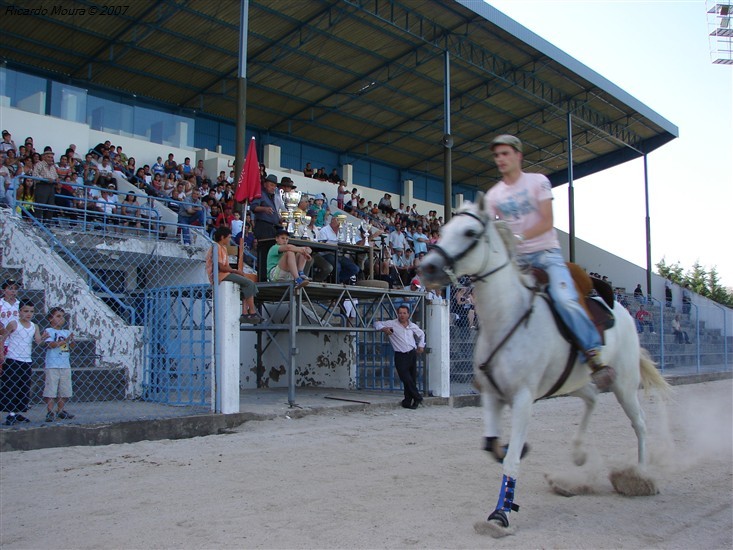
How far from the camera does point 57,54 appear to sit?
2350 centimetres

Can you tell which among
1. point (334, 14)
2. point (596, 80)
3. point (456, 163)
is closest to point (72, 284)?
point (334, 14)

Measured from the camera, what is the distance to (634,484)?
615 centimetres

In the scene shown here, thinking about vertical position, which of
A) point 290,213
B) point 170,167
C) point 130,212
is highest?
point 170,167

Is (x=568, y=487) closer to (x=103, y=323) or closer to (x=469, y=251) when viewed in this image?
(x=469, y=251)

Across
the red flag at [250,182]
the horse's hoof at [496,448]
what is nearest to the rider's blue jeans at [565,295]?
the horse's hoof at [496,448]

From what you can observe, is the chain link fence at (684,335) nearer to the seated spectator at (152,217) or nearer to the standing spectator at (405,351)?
the standing spectator at (405,351)

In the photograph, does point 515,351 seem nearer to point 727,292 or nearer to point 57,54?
point 57,54

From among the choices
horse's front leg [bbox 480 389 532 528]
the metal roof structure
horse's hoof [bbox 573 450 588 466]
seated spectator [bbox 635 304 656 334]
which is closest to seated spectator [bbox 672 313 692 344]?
seated spectator [bbox 635 304 656 334]

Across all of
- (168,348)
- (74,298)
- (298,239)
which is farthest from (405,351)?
(74,298)

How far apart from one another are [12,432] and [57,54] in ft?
64.4

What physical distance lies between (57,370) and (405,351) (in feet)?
21.0

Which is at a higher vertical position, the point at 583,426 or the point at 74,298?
the point at 74,298

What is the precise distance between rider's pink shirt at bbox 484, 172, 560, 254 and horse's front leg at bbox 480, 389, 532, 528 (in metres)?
1.39

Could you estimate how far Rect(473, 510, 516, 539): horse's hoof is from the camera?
15.4ft
